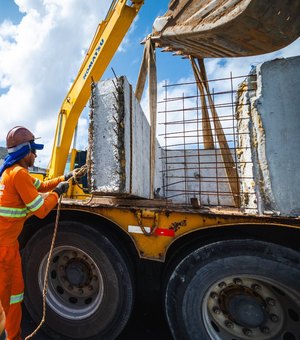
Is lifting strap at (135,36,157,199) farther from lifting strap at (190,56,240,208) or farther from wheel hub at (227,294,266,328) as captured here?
wheel hub at (227,294,266,328)

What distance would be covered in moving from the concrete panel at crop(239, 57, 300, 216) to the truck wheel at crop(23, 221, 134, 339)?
1478mm

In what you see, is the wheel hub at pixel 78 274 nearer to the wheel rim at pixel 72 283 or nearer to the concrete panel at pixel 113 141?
the wheel rim at pixel 72 283

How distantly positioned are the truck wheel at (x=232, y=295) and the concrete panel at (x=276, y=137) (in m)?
0.36

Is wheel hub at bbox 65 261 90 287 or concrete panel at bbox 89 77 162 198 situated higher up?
concrete panel at bbox 89 77 162 198

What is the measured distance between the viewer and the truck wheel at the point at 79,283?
7.39 feet

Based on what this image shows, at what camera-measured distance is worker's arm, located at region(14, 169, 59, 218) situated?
7.34 feet

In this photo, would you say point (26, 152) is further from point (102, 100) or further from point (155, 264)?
point (155, 264)

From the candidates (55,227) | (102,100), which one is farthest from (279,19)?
(55,227)

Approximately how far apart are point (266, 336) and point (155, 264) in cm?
110

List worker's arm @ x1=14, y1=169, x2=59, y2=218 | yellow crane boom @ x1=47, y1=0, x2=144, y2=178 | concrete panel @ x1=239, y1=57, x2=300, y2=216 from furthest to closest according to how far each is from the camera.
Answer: yellow crane boom @ x1=47, y1=0, x2=144, y2=178
worker's arm @ x1=14, y1=169, x2=59, y2=218
concrete panel @ x1=239, y1=57, x2=300, y2=216

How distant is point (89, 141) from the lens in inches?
85.5

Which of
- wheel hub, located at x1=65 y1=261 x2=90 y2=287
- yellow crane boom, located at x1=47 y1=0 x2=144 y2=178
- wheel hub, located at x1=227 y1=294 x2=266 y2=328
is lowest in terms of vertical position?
wheel hub, located at x1=227 y1=294 x2=266 y2=328

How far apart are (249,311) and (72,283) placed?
5.90ft

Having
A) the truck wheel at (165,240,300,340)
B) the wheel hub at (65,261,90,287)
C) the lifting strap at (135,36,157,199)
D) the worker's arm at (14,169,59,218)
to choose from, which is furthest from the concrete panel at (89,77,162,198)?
the wheel hub at (65,261,90,287)
